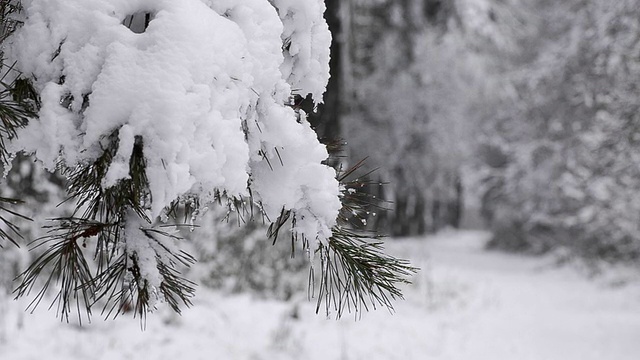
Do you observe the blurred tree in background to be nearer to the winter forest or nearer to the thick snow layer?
the winter forest

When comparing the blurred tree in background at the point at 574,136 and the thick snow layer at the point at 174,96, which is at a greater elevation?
the blurred tree in background at the point at 574,136

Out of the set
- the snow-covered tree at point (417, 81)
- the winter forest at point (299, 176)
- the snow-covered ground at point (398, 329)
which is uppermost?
the snow-covered tree at point (417, 81)

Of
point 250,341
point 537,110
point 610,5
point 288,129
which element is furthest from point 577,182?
point 288,129

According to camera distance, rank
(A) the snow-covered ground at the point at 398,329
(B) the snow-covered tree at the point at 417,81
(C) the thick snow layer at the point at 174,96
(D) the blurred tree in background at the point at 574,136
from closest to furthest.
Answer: (C) the thick snow layer at the point at 174,96 → (A) the snow-covered ground at the point at 398,329 → (D) the blurred tree in background at the point at 574,136 → (B) the snow-covered tree at the point at 417,81

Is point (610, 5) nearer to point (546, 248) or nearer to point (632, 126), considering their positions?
point (632, 126)

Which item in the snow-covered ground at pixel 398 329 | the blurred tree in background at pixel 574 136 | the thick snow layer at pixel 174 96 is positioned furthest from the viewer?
the blurred tree in background at pixel 574 136

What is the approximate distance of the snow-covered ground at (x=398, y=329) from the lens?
4.04 metres

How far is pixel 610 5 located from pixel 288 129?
7.00 m

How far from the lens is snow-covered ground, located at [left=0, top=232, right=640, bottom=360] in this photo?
13.2ft

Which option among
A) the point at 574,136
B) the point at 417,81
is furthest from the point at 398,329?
the point at 417,81

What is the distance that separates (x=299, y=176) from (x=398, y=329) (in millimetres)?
4790

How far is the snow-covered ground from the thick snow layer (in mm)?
2683

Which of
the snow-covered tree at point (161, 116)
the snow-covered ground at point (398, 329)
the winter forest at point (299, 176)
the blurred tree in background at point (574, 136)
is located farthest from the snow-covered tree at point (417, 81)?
the snow-covered tree at point (161, 116)

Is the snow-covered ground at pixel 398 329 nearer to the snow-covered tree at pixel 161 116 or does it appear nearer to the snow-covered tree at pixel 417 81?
the snow-covered tree at pixel 161 116
